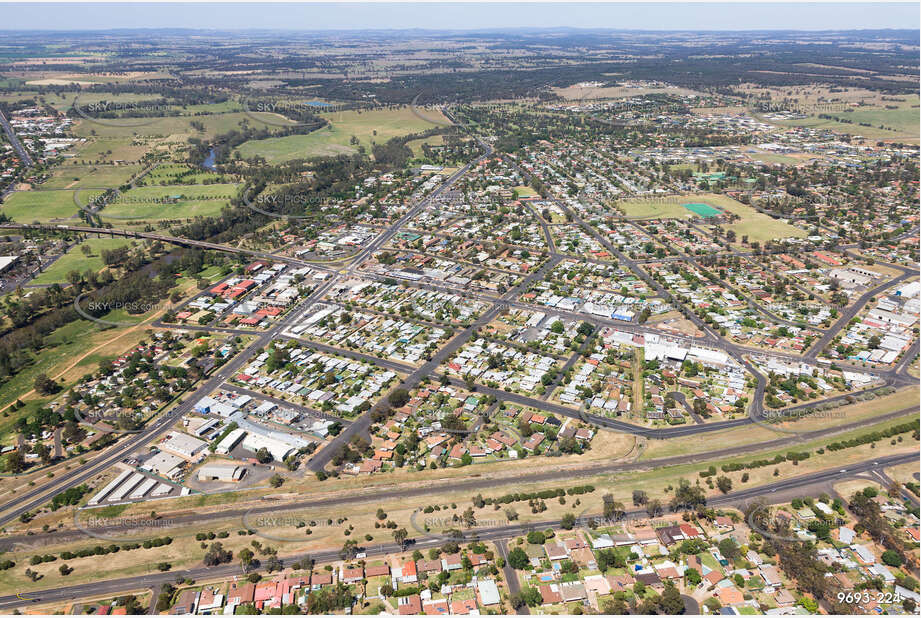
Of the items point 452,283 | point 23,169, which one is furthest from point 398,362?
point 23,169

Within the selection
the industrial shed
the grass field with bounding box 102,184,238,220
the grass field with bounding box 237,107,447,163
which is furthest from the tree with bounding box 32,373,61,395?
the grass field with bounding box 237,107,447,163

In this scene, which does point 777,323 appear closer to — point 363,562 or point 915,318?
point 915,318

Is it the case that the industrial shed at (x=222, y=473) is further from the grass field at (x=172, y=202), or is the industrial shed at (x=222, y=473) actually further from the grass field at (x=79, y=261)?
the grass field at (x=172, y=202)

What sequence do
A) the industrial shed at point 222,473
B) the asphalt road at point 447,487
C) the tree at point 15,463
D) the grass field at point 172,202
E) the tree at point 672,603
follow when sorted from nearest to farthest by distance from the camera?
→ the tree at point 672,603 < the asphalt road at point 447,487 < the industrial shed at point 222,473 < the tree at point 15,463 < the grass field at point 172,202

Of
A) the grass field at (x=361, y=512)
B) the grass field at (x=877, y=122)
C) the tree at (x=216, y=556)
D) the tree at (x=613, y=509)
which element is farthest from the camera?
the grass field at (x=877, y=122)

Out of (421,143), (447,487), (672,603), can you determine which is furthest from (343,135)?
(672,603)

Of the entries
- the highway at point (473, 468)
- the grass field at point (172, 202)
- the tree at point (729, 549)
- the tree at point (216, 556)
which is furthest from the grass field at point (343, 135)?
the tree at point (729, 549)
